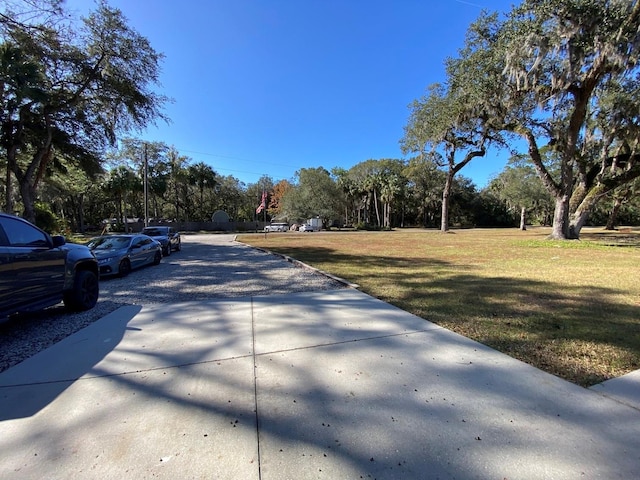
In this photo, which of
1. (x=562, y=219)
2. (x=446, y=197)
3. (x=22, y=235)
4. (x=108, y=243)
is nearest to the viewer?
(x=22, y=235)

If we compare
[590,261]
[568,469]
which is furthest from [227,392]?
[590,261]

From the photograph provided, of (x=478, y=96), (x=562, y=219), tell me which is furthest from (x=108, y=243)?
(x=562, y=219)

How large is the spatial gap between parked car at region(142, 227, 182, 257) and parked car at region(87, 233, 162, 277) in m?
3.71

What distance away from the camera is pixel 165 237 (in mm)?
14953

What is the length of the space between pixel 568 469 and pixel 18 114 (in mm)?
20249

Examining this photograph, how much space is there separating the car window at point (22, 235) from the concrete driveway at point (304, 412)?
1.49m

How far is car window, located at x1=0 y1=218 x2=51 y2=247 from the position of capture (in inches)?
161

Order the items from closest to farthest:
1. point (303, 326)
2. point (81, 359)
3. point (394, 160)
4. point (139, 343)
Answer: point (81, 359)
point (139, 343)
point (303, 326)
point (394, 160)

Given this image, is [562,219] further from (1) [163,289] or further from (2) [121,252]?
(2) [121,252]

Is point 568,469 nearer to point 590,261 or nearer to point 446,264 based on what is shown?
point 446,264

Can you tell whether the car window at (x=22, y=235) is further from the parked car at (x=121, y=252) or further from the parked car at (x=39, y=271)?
the parked car at (x=121, y=252)

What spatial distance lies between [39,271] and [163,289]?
2903 mm

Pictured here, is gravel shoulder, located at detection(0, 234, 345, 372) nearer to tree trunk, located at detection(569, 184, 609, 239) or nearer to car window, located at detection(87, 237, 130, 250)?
car window, located at detection(87, 237, 130, 250)

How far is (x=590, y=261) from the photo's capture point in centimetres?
1079
